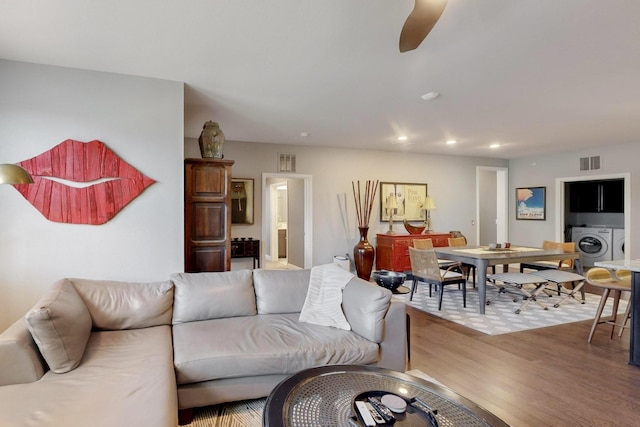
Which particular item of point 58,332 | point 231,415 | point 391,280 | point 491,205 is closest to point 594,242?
point 491,205

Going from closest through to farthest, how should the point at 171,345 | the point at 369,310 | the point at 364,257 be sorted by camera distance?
the point at 171,345
the point at 369,310
the point at 364,257

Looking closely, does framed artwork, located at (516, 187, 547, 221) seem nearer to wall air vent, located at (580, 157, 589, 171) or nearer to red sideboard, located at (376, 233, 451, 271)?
wall air vent, located at (580, 157, 589, 171)

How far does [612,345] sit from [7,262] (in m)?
5.38

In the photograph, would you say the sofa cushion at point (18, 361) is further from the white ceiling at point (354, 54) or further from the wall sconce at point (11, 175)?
the white ceiling at point (354, 54)

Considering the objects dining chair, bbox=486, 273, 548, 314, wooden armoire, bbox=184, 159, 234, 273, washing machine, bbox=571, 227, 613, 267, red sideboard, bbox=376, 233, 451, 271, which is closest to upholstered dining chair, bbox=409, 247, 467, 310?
dining chair, bbox=486, 273, 548, 314

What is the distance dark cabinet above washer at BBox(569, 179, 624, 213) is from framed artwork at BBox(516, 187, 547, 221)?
1.14 metres

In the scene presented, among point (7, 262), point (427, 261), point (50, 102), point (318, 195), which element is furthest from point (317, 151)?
point (7, 262)

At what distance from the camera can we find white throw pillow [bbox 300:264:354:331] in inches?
105

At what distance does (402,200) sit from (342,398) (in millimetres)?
6321

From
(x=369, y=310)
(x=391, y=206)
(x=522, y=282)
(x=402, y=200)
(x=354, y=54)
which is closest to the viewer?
(x=369, y=310)

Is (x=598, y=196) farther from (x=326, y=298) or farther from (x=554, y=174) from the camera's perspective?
(x=326, y=298)

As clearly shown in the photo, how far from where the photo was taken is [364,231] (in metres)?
6.78

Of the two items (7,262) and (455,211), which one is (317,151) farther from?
(7,262)

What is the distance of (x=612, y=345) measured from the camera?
3357 mm
